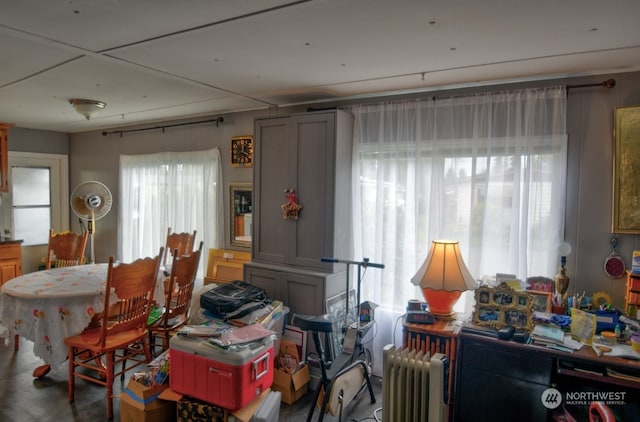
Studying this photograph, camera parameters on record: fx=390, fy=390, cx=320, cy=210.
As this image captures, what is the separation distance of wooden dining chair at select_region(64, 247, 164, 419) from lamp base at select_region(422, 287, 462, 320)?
194 centimetres

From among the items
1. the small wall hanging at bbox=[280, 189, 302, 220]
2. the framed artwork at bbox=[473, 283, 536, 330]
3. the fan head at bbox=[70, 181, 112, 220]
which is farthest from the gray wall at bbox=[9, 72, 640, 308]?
the fan head at bbox=[70, 181, 112, 220]

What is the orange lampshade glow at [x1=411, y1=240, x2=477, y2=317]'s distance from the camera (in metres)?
2.53

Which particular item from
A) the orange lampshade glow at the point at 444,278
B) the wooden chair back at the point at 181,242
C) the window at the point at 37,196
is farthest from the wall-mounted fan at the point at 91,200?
the orange lampshade glow at the point at 444,278

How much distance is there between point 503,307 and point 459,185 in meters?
0.98

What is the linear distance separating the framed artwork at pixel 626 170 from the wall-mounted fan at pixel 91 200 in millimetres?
5221

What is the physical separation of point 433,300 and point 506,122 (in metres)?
1.36

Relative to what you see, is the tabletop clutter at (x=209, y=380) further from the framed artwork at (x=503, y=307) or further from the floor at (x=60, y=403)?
the framed artwork at (x=503, y=307)

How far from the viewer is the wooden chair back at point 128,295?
2.63 m

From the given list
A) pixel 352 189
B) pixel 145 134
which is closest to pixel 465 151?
pixel 352 189

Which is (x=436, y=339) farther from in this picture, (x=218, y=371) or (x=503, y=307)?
(x=218, y=371)

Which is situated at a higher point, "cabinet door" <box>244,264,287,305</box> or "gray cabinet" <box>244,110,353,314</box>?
"gray cabinet" <box>244,110,353,314</box>

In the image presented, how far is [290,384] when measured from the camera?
286 cm

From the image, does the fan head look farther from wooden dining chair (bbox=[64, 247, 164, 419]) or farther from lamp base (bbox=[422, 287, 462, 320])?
lamp base (bbox=[422, 287, 462, 320])

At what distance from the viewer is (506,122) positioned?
278 centimetres
